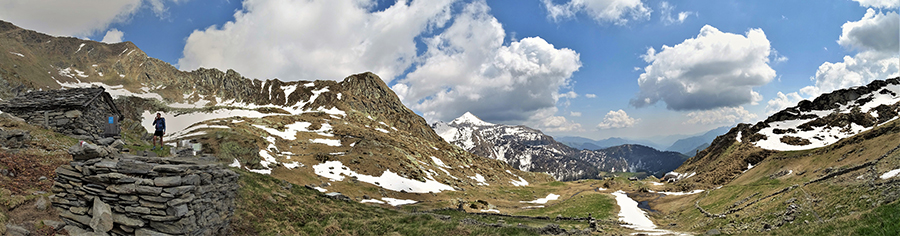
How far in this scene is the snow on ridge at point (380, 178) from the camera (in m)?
55.1

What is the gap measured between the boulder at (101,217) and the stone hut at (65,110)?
20.4m

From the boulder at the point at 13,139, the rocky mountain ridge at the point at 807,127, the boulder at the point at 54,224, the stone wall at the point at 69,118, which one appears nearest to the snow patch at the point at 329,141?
the stone wall at the point at 69,118

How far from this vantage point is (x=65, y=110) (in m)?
24.3

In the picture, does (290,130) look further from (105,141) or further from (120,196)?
(120,196)

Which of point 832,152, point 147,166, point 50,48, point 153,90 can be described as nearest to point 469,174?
point 832,152

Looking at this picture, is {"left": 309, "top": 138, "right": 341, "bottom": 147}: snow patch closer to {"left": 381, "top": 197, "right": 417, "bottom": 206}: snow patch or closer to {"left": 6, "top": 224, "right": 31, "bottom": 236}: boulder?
{"left": 381, "top": 197, "right": 417, "bottom": 206}: snow patch

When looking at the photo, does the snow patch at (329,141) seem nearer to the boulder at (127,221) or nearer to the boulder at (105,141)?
the boulder at (105,141)

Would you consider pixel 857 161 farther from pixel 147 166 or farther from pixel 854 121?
pixel 854 121

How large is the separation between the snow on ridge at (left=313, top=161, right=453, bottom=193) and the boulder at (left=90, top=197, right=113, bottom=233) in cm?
4201

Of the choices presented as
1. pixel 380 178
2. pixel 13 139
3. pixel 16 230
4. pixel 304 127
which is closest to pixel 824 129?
pixel 380 178

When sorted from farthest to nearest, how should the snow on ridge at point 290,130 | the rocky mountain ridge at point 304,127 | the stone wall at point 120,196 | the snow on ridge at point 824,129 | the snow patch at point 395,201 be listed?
the snow on ridge at point 290,130 → the snow on ridge at point 824,129 → the rocky mountain ridge at point 304,127 → the snow patch at point 395,201 → the stone wall at point 120,196

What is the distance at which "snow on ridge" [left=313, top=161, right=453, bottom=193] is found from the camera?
181 ft

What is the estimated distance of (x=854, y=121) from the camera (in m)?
80.6

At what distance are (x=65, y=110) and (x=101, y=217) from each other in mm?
22276
